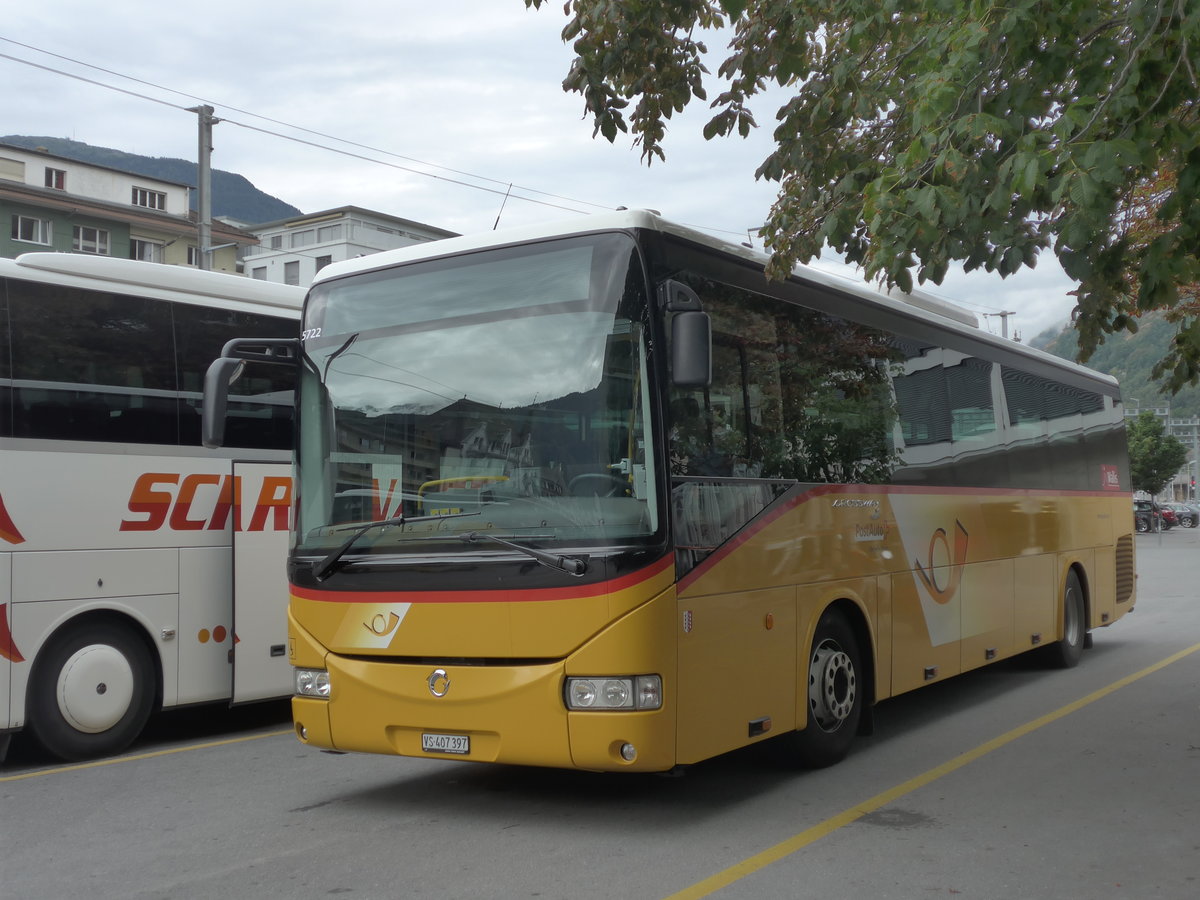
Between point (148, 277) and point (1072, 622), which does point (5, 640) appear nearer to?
point (148, 277)

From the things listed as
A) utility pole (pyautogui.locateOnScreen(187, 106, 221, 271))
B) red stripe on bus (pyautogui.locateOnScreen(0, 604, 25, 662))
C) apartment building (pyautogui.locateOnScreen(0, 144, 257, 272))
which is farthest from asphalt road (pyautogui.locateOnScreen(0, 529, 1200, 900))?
apartment building (pyautogui.locateOnScreen(0, 144, 257, 272))

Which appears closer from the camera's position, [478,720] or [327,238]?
[478,720]

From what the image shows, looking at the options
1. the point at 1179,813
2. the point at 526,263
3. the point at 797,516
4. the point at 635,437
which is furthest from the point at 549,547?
the point at 1179,813

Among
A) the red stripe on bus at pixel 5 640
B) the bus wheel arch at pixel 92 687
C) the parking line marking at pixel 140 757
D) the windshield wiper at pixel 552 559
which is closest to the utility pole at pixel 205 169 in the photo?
the parking line marking at pixel 140 757

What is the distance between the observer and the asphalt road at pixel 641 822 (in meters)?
5.66

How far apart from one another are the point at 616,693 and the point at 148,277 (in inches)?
215

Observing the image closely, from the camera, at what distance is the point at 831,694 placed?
8.11m

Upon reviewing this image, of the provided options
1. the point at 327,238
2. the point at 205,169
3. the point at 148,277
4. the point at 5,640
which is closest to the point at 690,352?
the point at 148,277

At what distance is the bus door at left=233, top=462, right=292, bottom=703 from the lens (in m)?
9.87

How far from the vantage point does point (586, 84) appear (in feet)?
30.8

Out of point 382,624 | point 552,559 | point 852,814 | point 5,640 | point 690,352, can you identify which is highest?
point 690,352

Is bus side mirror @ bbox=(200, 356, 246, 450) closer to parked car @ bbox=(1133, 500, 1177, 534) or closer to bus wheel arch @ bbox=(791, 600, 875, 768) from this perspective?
bus wheel arch @ bbox=(791, 600, 875, 768)

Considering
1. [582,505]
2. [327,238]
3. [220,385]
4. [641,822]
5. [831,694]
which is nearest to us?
[582,505]

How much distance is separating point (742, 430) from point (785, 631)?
4.11 feet
